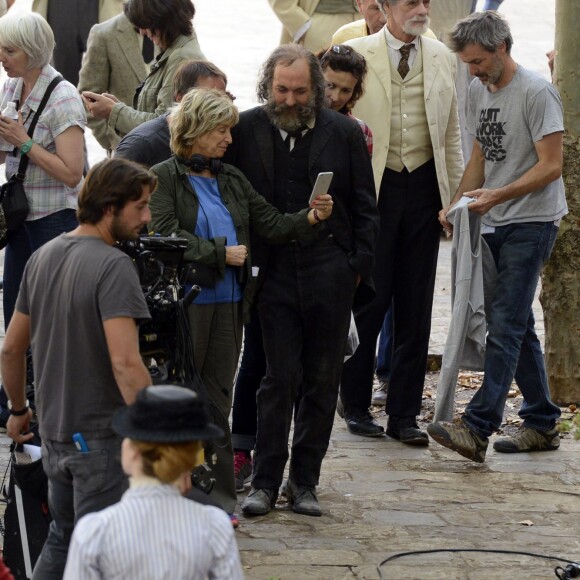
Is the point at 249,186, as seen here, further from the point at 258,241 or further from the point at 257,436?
the point at 257,436

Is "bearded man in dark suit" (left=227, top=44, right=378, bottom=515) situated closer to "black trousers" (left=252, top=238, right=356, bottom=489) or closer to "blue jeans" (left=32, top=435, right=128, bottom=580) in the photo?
"black trousers" (left=252, top=238, right=356, bottom=489)

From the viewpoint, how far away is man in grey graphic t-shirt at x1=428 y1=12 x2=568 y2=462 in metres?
7.20

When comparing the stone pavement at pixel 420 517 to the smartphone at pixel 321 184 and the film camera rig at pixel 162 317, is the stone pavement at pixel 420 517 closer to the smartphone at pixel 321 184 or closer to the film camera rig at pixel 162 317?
the film camera rig at pixel 162 317

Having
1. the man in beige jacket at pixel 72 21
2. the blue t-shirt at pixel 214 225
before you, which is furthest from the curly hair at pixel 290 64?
the man in beige jacket at pixel 72 21

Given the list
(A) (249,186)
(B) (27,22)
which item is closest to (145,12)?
(B) (27,22)

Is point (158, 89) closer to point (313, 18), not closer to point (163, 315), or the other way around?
point (163, 315)

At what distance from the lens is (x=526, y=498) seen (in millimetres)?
6871

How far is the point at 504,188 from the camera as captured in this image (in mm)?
7262

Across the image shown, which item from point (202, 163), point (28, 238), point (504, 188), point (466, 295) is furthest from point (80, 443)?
point (504, 188)

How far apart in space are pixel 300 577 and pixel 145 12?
3.34 meters

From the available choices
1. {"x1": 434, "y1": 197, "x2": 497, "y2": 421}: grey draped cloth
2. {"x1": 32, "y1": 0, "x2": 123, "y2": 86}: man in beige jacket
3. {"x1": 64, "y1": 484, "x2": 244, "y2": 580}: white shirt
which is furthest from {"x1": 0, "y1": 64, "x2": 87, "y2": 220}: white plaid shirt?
{"x1": 64, "y1": 484, "x2": 244, "y2": 580}: white shirt

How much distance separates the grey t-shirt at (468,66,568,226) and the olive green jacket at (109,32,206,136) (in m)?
1.62

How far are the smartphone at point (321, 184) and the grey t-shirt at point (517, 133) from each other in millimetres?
1570

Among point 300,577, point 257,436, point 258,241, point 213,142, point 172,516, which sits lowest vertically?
point 300,577
